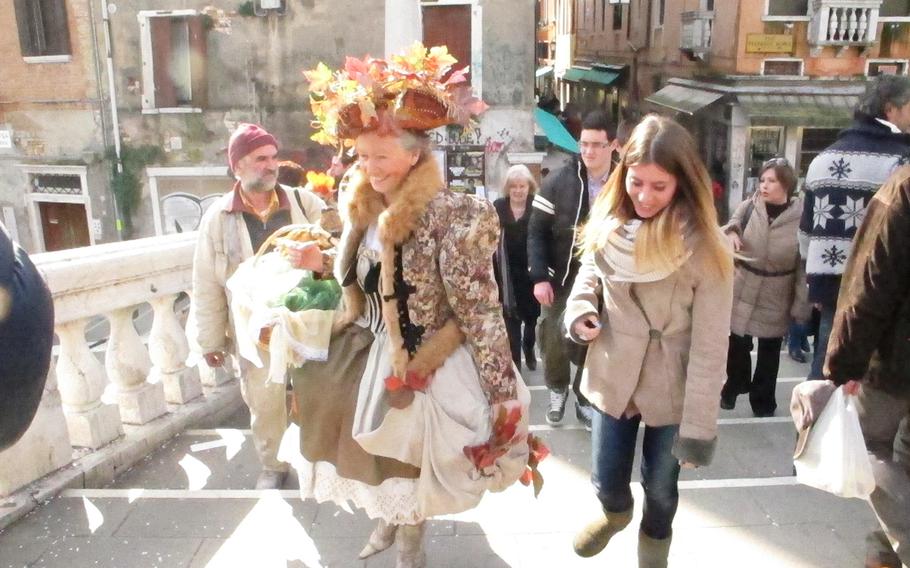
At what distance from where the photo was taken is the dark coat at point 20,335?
4.23 feet

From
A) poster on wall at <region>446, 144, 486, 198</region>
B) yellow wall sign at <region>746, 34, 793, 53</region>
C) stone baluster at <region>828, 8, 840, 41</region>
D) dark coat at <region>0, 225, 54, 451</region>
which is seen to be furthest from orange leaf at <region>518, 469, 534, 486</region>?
stone baluster at <region>828, 8, 840, 41</region>

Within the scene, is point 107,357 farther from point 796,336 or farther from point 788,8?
point 788,8

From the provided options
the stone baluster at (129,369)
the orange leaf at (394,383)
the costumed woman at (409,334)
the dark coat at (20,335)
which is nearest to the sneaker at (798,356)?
the costumed woman at (409,334)

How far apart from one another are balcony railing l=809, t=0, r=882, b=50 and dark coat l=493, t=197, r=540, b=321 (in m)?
10.7

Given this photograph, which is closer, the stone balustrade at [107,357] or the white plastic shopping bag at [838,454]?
the white plastic shopping bag at [838,454]

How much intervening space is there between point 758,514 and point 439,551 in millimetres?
1347

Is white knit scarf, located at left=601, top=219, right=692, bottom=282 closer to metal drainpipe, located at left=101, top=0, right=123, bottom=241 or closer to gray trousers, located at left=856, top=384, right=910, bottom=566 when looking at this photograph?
gray trousers, located at left=856, top=384, right=910, bottom=566

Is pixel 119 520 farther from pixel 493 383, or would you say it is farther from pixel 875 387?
pixel 875 387

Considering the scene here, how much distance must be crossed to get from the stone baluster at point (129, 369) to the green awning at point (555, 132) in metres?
12.9

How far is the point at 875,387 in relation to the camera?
2.49m

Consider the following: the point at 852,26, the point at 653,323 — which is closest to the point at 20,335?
the point at 653,323

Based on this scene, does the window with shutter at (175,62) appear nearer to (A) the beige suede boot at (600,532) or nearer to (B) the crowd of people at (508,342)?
(B) the crowd of people at (508,342)

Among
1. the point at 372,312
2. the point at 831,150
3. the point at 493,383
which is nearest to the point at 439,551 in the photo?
the point at 493,383

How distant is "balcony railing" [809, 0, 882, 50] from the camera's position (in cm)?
1293
